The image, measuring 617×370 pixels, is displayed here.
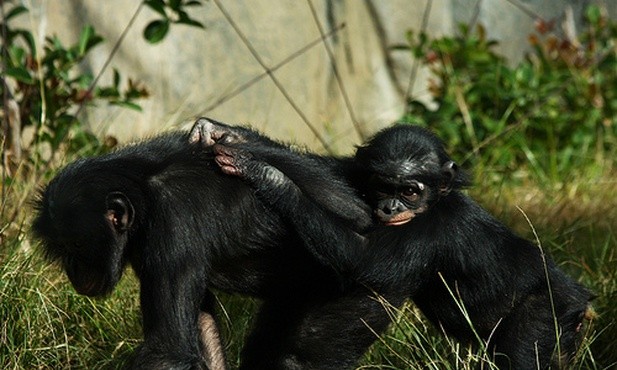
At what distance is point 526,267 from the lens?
5457 mm

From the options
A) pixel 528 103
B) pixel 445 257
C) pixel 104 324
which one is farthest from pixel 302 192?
pixel 528 103

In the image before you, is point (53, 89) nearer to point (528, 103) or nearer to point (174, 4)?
point (174, 4)

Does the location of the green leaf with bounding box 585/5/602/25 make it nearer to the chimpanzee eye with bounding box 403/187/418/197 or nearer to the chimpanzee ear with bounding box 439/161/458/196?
the chimpanzee ear with bounding box 439/161/458/196

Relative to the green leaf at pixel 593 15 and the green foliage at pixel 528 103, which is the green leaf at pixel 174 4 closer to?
the green foliage at pixel 528 103

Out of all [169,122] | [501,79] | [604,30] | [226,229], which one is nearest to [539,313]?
[226,229]

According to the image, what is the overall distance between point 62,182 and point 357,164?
1.45 meters

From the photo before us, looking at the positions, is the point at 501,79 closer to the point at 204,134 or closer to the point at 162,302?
the point at 204,134

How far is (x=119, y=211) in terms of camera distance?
190 inches

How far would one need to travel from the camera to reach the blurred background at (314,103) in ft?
19.4

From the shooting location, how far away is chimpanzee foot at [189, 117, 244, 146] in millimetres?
5293

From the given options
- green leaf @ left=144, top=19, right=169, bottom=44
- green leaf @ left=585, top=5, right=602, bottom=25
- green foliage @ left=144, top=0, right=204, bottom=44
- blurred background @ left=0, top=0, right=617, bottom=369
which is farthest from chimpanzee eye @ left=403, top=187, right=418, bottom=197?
green leaf @ left=585, top=5, right=602, bottom=25

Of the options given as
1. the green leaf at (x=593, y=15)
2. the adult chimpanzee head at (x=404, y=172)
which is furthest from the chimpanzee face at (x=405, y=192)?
the green leaf at (x=593, y=15)

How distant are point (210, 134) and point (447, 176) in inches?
46.4

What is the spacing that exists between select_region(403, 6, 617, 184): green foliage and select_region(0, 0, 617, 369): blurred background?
0.02 meters
